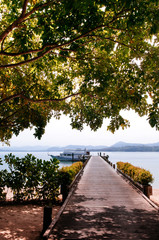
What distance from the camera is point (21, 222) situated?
352 inches

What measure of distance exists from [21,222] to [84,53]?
26.3ft

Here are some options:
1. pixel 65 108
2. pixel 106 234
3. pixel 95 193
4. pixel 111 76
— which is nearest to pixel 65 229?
pixel 106 234

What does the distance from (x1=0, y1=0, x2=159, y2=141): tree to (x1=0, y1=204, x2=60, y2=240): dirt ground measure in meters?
4.88

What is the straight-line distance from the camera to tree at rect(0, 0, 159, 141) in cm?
634

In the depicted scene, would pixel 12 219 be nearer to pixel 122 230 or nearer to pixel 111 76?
pixel 122 230

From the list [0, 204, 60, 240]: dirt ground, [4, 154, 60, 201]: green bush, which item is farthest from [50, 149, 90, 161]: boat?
[0, 204, 60, 240]: dirt ground

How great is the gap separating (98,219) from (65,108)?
9790 millimetres

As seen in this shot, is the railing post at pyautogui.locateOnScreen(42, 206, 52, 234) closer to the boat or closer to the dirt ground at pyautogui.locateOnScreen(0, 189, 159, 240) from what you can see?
the dirt ground at pyautogui.locateOnScreen(0, 189, 159, 240)

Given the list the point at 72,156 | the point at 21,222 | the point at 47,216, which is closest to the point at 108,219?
the point at 47,216

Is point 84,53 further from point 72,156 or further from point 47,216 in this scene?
point 72,156

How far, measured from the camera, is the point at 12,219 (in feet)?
30.1

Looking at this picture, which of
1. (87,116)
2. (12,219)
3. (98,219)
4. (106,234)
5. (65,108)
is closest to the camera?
(106,234)

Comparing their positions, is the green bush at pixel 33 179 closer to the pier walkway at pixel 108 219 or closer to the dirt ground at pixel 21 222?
the dirt ground at pixel 21 222

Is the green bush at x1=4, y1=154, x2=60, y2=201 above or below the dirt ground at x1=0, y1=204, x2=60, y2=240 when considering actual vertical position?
above
